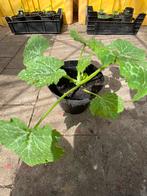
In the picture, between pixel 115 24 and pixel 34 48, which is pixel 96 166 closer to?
pixel 34 48

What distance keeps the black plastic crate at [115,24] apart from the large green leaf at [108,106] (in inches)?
65.8

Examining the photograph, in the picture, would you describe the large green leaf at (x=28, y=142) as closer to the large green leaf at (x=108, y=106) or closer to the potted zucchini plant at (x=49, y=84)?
the potted zucchini plant at (x=49, y=84)

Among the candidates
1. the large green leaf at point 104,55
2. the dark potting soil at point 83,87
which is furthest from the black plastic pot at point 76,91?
the large green leaf at point 104,55

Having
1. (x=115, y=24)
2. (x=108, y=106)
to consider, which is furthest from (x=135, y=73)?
(x=115, y=24)

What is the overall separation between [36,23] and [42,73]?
1.81 meters

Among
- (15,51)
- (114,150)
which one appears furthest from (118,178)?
(15,51)

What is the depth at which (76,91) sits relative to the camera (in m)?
1.24

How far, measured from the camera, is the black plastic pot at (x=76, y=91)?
1.09 m

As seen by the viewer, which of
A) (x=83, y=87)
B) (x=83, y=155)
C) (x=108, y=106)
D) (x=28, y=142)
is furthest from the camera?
(x=83, y=87)

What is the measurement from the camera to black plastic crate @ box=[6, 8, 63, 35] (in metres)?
2.33

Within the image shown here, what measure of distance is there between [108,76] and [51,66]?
2.95 ft

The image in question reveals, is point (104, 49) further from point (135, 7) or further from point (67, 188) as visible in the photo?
point (135, 7)

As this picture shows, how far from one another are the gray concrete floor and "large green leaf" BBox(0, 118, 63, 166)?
12.1 inches

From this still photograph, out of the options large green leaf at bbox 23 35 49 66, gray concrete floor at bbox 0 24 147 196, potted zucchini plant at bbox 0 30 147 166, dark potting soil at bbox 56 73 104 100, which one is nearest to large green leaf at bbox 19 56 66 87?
potted zucchini plant at bbox 0 30 147 166
